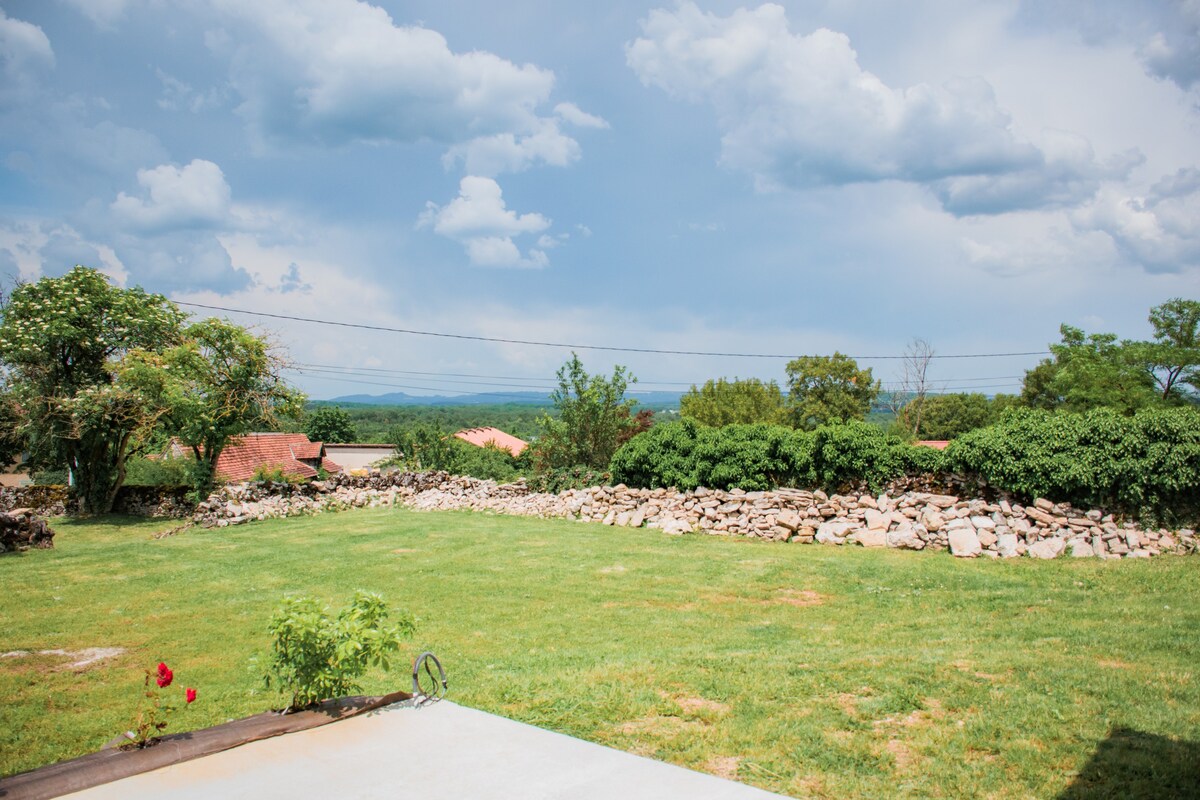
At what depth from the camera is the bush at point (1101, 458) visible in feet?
36.8

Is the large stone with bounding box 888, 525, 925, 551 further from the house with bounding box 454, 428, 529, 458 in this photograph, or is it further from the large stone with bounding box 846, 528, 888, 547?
the house with bounding box 454, 428, 529, 458

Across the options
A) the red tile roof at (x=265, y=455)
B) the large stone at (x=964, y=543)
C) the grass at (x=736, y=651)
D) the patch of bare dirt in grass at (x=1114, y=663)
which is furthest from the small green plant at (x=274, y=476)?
the patch of bare dirt in grass at (x=1114, y=663)

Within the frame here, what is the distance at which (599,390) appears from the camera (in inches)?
819

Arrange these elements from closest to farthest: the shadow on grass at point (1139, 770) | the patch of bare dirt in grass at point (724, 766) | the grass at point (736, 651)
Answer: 1. the shadow on grass at point (1139, 770)
2. the patch of bare dirt in grass at point (724, 766)
3. the grass at point (736, 651)

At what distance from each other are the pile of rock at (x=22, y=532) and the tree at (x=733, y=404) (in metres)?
32.7

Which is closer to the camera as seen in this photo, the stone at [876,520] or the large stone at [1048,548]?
the large stone at [1048,548]

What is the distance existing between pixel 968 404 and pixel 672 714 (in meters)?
60.4

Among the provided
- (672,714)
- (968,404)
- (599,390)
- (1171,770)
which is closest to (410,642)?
(672,714)

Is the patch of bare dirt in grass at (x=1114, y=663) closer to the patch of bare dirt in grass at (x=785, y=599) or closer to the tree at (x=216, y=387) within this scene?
the patch of bare dirt in grass at (x=785, y=599)

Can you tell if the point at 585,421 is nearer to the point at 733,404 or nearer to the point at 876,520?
the point at 876,520

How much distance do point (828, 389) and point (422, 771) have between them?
4916cm

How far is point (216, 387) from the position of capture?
20219 mm

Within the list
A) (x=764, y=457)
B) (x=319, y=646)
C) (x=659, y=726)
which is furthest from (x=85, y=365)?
(x=659, y=726)

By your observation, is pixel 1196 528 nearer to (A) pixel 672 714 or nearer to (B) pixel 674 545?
(B) pixel 674 545
